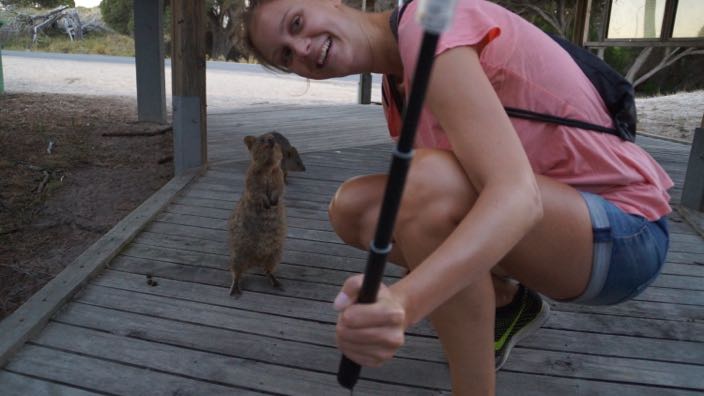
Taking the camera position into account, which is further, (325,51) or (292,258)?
(292,258)

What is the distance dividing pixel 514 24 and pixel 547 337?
121cm

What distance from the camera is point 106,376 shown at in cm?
183

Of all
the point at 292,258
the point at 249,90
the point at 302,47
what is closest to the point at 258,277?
the point at 292,258

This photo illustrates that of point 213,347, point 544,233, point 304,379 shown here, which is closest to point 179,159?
point 213,347

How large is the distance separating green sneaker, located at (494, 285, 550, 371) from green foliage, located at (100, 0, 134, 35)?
98.6ft

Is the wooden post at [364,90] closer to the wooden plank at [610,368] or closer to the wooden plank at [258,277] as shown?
the wooden plank at [258,277]

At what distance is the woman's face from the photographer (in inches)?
56.5

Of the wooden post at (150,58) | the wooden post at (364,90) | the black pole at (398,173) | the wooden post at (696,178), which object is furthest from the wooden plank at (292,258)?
the wooden post at (364,90)

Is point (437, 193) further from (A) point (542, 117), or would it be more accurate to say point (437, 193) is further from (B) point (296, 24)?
(B) point (296, 24)

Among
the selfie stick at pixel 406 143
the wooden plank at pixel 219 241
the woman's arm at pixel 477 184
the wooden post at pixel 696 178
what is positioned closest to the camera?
the selfie stick at pixel 406 143

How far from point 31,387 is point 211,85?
1011 centimetres

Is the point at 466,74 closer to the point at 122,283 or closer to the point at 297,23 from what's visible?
the point at 297,23

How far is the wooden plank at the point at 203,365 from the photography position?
5.93ft

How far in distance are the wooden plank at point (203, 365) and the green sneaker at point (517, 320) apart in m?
0.28
